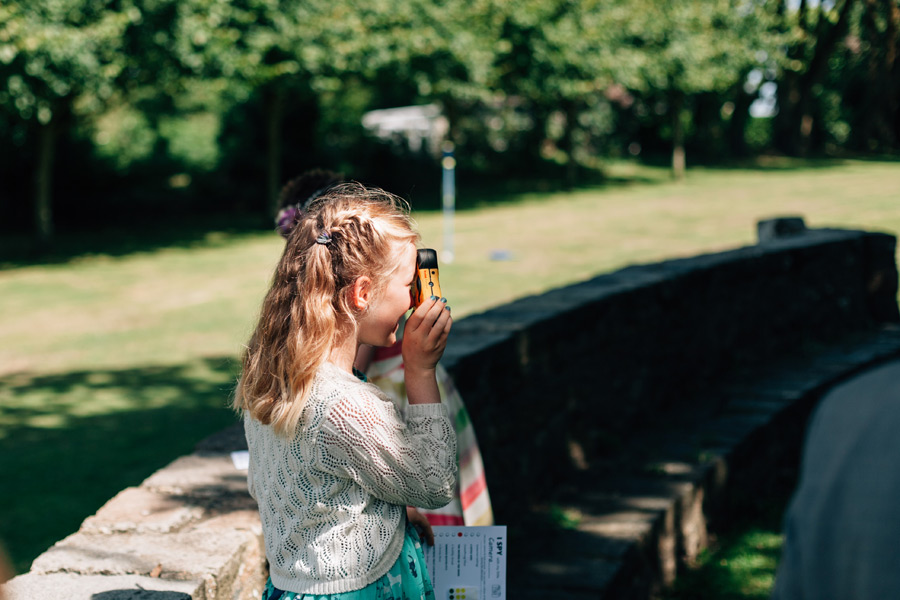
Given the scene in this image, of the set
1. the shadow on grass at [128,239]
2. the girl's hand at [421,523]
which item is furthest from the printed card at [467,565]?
the shadow on grass at [128,239]

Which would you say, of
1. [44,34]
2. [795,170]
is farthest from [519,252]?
[795,170]

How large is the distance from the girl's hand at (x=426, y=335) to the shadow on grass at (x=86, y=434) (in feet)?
7.55

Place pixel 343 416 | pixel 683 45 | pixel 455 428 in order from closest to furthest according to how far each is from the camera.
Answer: pixel 343 416
pixel 455 428
pixel 683 45

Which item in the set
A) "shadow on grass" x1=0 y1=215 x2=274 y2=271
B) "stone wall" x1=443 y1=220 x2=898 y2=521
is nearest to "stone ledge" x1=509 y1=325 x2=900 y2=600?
"stone wall" x1=443 y1=220 x2=898 y2=521

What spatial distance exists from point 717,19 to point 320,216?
2913 cm

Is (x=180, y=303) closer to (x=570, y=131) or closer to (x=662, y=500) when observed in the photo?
(x=662, y=500)

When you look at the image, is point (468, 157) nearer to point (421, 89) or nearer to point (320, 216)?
point (421, 89)

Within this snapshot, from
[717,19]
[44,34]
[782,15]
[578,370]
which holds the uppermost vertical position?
[717,19]

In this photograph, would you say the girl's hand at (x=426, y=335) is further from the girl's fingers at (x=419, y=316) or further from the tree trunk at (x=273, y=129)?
the tree trunk at (x=273, y=129)

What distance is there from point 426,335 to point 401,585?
56 cm

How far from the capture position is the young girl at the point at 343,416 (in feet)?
6.04

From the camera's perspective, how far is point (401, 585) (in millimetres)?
1973

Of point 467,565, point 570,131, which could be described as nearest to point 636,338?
point 467,565

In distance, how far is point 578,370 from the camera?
4.66m
